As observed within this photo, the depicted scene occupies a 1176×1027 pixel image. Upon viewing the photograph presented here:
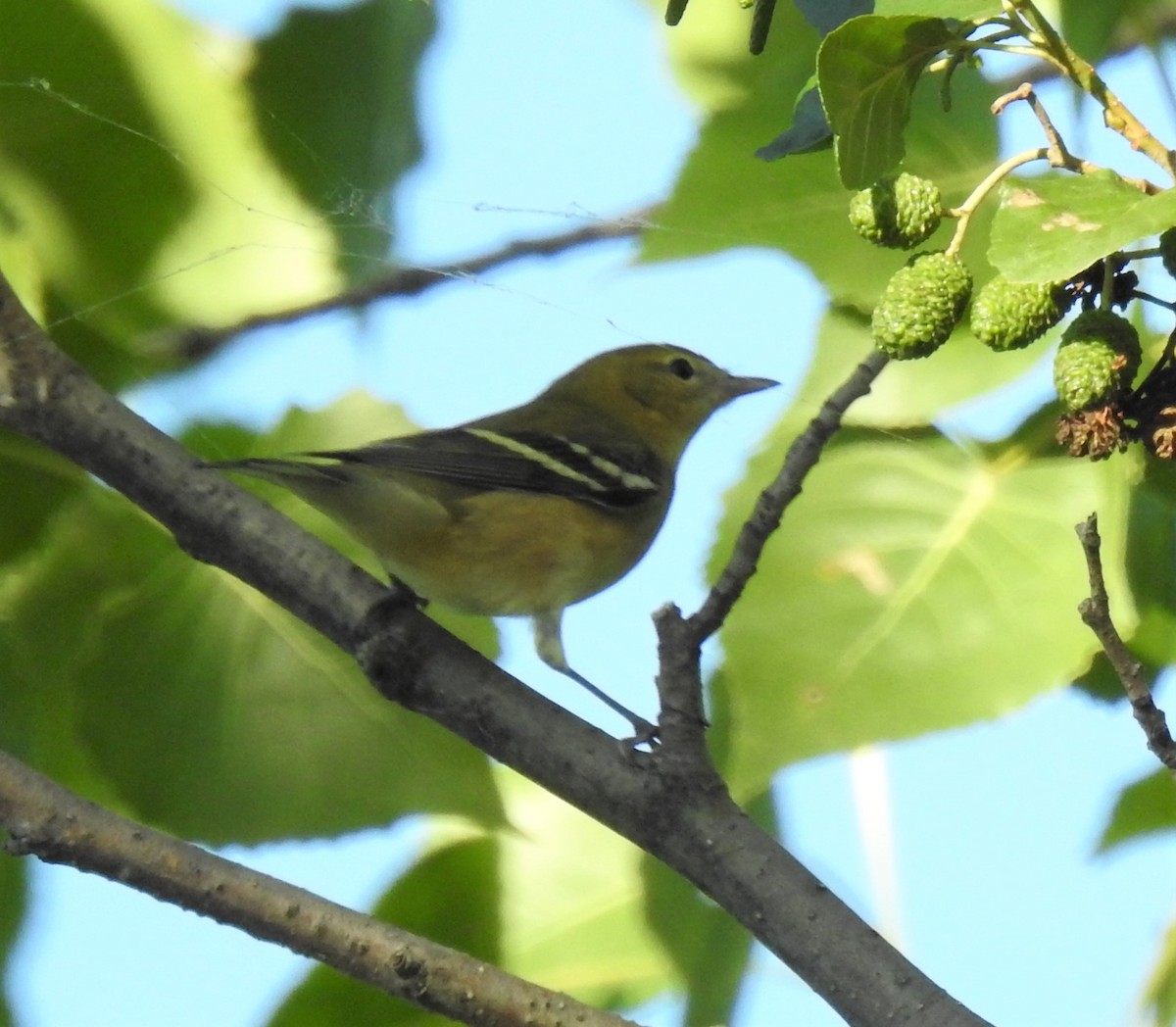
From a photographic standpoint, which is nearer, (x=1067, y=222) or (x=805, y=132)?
(x=1067, y=222)

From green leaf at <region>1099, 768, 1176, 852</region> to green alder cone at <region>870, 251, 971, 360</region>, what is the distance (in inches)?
23.5

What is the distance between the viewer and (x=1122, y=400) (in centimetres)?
99

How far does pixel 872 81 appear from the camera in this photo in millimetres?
885

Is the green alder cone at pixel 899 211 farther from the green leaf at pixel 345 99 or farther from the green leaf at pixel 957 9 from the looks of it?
the green leaf at pixel 345 99

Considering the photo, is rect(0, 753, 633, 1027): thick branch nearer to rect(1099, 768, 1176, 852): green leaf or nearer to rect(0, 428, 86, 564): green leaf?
rect(0, 428, 86, 564): green leaf

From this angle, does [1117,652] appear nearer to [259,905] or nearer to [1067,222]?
[1067,222]

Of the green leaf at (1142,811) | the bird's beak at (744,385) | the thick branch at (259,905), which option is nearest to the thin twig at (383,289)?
the thick branch at (259,905)

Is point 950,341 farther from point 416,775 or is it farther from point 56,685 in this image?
point 56,685

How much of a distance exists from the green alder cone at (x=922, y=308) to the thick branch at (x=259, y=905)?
521mm

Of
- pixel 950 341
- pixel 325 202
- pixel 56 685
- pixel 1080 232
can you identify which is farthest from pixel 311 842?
pixel 1080 232

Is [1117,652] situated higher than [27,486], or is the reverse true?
[27,486]

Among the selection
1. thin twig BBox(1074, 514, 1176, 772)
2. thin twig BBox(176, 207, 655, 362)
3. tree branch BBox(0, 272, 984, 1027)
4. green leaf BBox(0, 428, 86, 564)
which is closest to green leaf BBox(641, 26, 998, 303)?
thin twig BBox(176, 207, 655, 362)

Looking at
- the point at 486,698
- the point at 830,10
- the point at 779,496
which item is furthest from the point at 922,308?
the point at 486,698

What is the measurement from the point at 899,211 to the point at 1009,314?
11 cm
